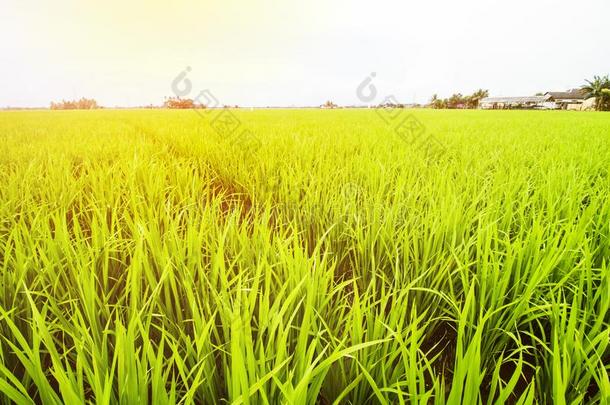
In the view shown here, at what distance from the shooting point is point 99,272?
1017 millimetres

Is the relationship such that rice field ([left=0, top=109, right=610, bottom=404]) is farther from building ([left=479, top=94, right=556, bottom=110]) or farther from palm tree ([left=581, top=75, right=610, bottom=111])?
building ([left=479, top=94, right=556, bottom=110])

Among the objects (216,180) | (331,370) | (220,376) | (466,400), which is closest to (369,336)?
(331,370)

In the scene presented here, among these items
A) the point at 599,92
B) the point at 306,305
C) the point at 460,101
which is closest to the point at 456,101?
the point at 460,101

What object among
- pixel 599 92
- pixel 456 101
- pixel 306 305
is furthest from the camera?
pixel 456 101

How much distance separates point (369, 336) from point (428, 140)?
3.34 metres

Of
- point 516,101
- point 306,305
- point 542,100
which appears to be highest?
point 516,101

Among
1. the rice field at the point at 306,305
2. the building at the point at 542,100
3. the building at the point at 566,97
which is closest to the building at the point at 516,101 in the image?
the building at the point at 542,100

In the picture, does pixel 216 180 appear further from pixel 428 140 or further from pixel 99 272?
pixel 428 140

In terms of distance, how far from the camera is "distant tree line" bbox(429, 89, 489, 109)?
155 feet

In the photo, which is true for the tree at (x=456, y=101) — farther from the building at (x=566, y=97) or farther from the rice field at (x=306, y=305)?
the rice field at (x=306, y=305)

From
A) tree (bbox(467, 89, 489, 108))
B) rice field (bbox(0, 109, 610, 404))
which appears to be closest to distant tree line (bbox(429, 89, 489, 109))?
A: tree (bbox(467, 89, 489, 108))

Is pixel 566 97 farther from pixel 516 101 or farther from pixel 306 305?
pixel 306 305

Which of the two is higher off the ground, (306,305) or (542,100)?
(542,100)

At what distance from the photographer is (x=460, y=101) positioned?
5041 centimetres
